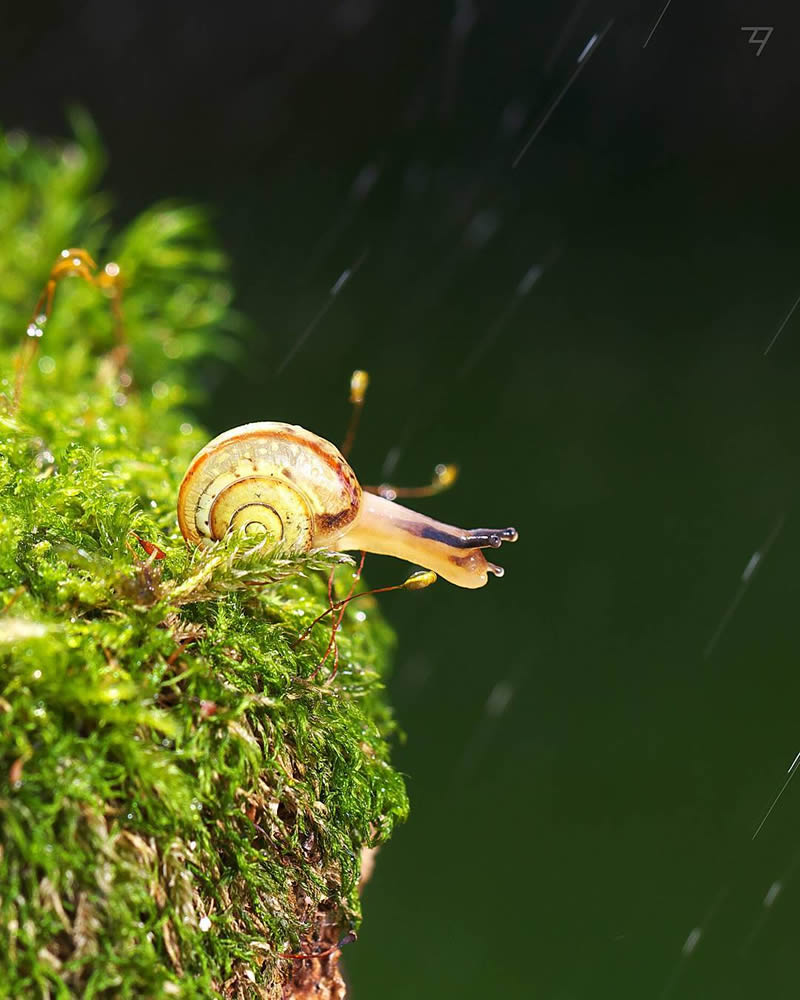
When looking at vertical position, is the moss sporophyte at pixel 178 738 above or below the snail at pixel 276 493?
below

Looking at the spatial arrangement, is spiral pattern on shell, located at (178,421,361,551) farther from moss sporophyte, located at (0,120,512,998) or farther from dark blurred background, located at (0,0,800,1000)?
dark blurred background, located at (0,0,800,1000)

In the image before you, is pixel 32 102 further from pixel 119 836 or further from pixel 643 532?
pixel 119 836

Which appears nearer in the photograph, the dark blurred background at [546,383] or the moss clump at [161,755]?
the moss clump at [161,755]

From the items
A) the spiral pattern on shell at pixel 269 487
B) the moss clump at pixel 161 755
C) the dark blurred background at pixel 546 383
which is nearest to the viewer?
the moss clump at pixel 161 755

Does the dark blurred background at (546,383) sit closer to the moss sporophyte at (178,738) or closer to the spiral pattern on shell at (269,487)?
the moss sporophyte at (178,738)

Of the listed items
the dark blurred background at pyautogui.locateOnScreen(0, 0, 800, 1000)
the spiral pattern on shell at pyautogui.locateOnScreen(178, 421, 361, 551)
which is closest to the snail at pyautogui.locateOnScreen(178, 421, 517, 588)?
the spiral pattern on shell at pyautogui.locateOnScreen(178, 421, 361, 551)

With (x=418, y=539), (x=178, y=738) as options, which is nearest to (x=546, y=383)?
(x=418, y=539)

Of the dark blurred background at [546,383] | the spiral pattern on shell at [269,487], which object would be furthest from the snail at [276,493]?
the dark blurred background at [546,383]

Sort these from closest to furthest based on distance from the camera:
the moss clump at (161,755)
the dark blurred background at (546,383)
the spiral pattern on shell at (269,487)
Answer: the moss clump at (161,755)
the spiral pattern on shell at (269,487)
the dark blurred background at (546,383)
